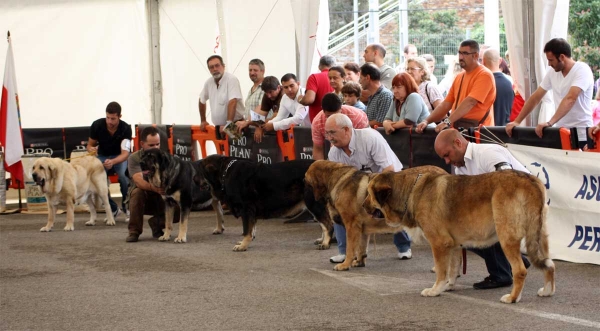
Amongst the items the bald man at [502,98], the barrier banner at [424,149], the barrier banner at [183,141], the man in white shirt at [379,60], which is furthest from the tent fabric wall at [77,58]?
the barrier banner at [424,149]

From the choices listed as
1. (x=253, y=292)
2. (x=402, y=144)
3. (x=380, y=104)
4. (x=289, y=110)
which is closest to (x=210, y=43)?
(x=289, y=110)

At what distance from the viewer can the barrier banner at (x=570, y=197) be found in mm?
7527

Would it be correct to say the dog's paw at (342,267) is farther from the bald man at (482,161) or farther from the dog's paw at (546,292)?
the dog's paw at (546,292)

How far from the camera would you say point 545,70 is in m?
9.68

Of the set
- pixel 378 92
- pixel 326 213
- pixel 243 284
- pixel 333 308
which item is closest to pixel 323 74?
pixel 378 92

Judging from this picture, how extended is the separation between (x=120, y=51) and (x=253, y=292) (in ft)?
32.7

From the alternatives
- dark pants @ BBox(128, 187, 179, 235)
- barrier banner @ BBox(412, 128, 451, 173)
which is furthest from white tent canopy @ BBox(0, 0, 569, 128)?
barrier banner @ BBox(412, 128, 451, 173)

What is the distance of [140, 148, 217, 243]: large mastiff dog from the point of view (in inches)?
384

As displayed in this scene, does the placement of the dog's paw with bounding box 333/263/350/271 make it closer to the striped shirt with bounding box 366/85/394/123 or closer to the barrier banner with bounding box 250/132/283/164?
the striped shirt with bounding box 366/85/394/123

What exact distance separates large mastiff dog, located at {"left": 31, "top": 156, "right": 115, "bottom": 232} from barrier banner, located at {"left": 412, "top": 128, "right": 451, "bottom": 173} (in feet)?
15.6

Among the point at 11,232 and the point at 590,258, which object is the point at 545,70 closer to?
the point at 590,258

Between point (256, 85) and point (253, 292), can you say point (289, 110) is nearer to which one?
point (256, 85)

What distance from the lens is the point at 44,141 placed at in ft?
48.1

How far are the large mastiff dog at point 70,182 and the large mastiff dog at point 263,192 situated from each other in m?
2.96
